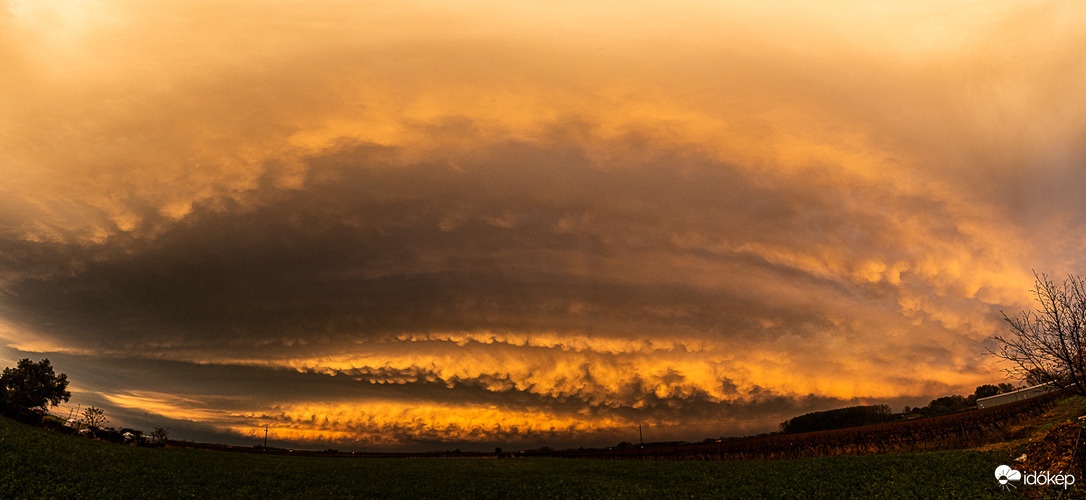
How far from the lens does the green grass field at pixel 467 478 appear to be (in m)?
39.0

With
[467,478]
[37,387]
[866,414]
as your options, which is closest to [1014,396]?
[866,414]

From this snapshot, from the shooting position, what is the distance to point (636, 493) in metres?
48.2

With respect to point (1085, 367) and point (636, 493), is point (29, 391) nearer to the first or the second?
point (636, 493)

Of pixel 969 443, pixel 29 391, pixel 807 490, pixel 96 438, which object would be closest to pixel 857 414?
pixel 969 443

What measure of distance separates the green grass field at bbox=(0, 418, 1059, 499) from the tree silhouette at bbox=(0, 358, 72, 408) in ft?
280

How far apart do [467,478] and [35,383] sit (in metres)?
121

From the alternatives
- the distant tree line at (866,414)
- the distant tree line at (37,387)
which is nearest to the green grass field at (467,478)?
the distant tree line at (37,387)

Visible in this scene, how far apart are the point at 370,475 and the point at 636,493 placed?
31.6m

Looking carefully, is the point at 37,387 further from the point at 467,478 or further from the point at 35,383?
the point at 467,478

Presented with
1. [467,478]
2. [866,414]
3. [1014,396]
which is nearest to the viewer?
[467,478]

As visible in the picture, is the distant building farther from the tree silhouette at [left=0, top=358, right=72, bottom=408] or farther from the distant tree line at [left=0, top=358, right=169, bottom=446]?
the tree silhouette at [left=0, top=358, right=72, bottom=408]

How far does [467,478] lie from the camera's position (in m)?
60.2

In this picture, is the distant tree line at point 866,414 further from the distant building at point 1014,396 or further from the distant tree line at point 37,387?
the distant tree line at point 37,387

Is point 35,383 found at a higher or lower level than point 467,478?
higher
